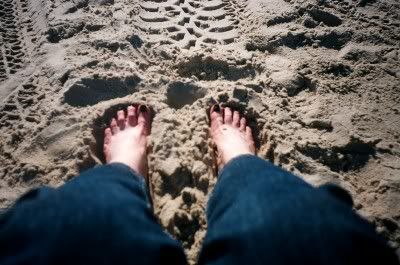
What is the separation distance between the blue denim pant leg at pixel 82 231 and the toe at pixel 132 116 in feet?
2.12

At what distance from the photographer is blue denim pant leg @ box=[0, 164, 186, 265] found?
3.00 feet

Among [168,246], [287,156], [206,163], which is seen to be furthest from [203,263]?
[287,156]

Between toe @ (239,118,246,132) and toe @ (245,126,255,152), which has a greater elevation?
toe @ (239,118,246,132)

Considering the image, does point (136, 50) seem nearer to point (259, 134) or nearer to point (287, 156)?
point (259, 134)

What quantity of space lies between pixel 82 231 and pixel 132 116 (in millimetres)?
899

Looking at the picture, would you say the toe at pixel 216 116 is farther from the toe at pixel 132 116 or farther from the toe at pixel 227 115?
the toe at pixel 132 116

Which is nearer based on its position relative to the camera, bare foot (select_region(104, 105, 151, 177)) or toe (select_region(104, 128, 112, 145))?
bare foot (select_region(104, 105, 151, 177))

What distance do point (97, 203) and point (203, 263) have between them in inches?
14.4

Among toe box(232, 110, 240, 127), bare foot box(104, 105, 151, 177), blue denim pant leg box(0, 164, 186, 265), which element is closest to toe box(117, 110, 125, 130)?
bare foot box(104, 105, 151, 177)

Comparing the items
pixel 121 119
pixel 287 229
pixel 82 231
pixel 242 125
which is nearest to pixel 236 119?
pixel 242 125

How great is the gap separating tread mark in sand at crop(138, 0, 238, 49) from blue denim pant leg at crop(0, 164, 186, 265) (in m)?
1.16

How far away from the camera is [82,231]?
0.95 meters

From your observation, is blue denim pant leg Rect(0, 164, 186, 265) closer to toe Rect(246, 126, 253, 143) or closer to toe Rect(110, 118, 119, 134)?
toe Rect(110, 118, 119, 134)

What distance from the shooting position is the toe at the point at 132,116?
5.80ft
